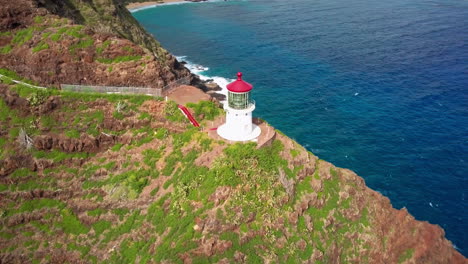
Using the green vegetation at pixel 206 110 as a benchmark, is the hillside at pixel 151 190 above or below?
below

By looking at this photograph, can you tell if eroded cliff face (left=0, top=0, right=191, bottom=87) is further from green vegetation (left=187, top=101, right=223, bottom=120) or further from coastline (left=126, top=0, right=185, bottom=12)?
coastline (left=126, top=0, right=185, bottom=12)

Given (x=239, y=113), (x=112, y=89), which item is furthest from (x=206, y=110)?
(x=112, y=89)

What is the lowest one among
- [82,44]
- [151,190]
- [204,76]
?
[204,76]

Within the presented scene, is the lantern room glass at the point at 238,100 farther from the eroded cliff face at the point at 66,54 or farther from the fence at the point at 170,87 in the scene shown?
the eroded cliff face at the point at 66,54

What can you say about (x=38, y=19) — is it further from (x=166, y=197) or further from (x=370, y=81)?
(x=370, y=81)

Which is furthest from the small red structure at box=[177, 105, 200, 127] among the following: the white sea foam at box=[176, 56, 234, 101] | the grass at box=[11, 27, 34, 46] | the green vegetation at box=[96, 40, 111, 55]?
the white sea foam at box=[176, 56, 234, 101]

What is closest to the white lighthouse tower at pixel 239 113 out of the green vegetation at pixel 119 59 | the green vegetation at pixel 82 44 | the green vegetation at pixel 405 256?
the green vegetation at pixel 119 59
